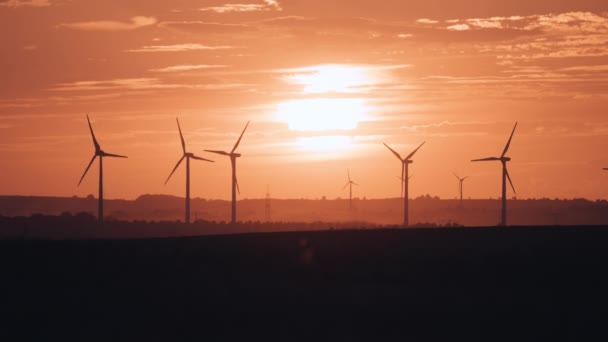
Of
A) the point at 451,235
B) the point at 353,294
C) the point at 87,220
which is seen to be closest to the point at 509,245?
the point at 451,235

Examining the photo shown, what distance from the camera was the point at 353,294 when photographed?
44.9 m

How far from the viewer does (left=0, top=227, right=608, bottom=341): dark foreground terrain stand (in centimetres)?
3794

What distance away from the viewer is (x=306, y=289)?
45.9 metres

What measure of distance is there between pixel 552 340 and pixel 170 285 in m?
15.4

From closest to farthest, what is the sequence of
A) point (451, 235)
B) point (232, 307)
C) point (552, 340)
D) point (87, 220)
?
point (552, 340), point (232, 307), point (451, 235), point (87, 220)

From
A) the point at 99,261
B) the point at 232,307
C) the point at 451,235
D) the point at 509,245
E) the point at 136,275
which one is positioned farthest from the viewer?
the point at 451,235

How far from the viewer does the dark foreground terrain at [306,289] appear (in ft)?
124

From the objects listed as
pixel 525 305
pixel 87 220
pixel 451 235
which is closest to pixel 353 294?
pixel 525 305

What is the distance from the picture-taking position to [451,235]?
66312 mm

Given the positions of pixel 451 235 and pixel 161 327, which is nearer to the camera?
pixel 161 327

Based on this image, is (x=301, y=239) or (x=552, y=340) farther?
(x=301, y=239)

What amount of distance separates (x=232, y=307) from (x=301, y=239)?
22174 millimetres

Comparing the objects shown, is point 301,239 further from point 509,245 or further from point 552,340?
point 552,340

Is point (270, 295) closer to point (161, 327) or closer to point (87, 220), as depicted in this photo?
point (161, 327)
